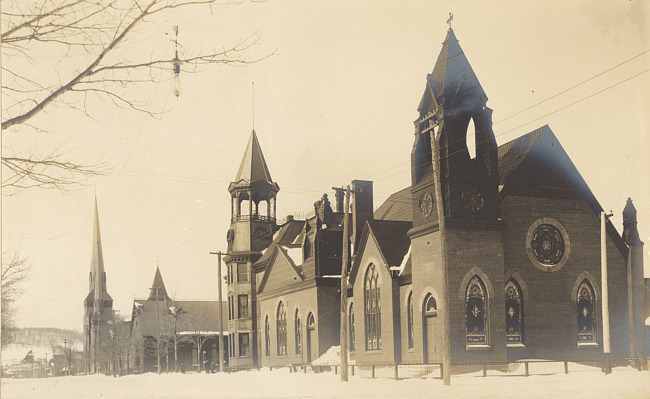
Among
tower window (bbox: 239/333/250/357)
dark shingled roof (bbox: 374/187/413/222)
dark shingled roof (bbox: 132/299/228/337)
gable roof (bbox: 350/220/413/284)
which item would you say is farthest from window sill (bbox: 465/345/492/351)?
dark shingled roof (bbox: 132/299/228/337)

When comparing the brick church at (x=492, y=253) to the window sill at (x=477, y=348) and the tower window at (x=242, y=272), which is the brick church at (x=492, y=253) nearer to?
the window sill at (x=477, y=348)

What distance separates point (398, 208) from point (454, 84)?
1134 centimetres

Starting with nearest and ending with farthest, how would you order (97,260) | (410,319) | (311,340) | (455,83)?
(97,260)
(455,83)
(410,319)
(311,340)

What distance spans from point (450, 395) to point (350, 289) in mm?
17561

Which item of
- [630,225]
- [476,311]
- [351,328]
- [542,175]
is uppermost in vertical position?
[542,175]

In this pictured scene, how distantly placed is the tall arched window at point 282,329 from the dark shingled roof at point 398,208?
310 inches

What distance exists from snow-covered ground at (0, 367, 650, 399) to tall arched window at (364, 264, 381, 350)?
983 centimetres

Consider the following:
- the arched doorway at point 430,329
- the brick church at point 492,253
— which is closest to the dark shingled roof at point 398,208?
the brick church at point 492,253

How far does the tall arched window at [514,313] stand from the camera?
28.0m

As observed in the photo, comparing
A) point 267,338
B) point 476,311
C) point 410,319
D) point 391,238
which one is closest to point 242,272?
point 267,338

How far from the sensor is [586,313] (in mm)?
28625

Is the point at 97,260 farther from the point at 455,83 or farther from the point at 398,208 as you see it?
the point at 398,208

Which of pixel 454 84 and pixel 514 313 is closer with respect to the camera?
pixel 454 84

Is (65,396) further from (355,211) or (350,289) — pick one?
(355,211)
